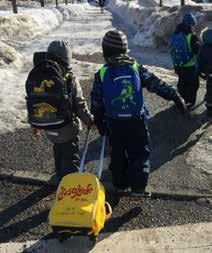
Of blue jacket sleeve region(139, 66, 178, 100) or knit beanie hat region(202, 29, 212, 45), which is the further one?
knit beanie hat region(202, 29, 212, 45)

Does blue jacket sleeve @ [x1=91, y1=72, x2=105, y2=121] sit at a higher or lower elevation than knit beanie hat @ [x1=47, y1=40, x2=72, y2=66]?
lower

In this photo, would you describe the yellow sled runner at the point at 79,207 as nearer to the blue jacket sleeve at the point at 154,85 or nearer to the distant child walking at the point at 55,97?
the distant child walking at the point at 55,97

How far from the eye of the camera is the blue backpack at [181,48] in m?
9.89

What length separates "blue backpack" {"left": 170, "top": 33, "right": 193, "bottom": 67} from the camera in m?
9.89

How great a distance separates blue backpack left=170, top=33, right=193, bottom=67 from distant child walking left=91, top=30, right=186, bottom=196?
3.68 meters

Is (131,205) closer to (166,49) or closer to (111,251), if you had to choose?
(111,251)

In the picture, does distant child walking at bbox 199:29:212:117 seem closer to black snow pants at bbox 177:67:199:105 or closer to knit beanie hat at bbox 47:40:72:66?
black snow pants at bbox 177:67:199:105

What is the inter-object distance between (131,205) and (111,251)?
1087 mm

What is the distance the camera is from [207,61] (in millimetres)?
9555

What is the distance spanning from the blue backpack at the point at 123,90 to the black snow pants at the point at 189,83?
4289 millimetres

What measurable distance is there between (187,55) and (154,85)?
3922 millimetres

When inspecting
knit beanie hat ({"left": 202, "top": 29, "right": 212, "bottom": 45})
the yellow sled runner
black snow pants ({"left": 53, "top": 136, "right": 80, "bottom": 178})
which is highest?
knit beanie hat ({"left": 202, "top": 29, "right": 212, "bottom": 45})

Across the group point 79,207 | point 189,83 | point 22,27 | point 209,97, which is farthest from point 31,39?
point 79,207

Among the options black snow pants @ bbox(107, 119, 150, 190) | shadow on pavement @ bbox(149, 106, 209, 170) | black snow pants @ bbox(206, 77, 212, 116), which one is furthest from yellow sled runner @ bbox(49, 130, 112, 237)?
black snow pants @ bbox(206, 77, 212, 116)
